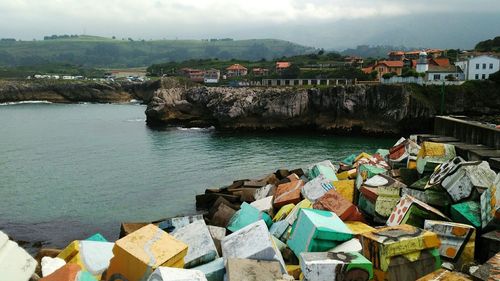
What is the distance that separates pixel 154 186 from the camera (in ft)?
79.3

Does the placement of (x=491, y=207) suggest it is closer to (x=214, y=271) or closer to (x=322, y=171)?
(x=214, y=271)

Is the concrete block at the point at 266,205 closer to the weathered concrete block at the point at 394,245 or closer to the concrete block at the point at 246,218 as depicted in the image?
the concrete block at the point at 246,218

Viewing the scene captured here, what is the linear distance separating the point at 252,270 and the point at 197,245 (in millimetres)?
1988

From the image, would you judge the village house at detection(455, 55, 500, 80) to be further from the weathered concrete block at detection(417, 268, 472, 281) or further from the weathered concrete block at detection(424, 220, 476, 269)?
the weathered concrete block at detection(417, 268, 472, 281)

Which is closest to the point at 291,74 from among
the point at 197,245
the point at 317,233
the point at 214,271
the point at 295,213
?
the point at 295,213

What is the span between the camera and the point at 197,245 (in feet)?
27.5

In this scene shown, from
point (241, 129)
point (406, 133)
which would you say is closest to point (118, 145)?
point (241, 129)

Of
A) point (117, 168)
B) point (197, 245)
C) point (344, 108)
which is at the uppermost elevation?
point (197, 245)

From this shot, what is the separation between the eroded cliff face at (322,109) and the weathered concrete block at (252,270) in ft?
153

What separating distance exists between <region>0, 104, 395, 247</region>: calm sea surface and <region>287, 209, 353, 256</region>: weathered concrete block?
986cm

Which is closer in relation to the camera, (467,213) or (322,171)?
(467,213)

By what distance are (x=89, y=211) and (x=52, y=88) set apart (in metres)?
104

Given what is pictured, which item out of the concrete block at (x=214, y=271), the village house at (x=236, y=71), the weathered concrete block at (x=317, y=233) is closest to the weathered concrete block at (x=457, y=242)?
the weathered concrete block at (x=317, y=233)

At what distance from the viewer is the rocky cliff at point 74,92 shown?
109062 millimetres
